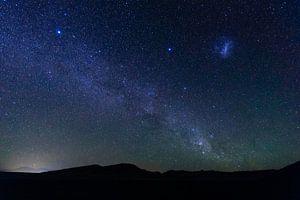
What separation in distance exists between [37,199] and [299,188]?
2070 cm

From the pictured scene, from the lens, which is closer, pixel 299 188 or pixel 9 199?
pixel 9 199

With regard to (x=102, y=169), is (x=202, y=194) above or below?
below

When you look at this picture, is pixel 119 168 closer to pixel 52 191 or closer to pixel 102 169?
pixel 102 169

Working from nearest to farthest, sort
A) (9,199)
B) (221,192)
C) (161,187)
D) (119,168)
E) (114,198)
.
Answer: (9,199) → (114,198) → (221,192) → (161,187) → (119,168)

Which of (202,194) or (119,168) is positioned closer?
(202,194)

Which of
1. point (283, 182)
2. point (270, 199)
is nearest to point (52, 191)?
point (270, 199)

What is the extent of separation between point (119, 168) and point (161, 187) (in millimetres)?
53183

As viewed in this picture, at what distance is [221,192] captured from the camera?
102 ft

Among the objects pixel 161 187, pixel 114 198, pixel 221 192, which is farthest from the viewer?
pixel 161 187

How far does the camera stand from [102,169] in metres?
86.6

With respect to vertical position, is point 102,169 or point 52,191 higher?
point 102,169

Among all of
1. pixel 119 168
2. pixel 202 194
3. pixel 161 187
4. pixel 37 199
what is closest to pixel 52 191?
pixel 37 199

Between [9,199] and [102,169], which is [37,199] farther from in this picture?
[102,169]

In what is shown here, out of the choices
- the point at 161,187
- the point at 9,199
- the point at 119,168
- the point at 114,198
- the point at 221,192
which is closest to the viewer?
the point at 9,199
